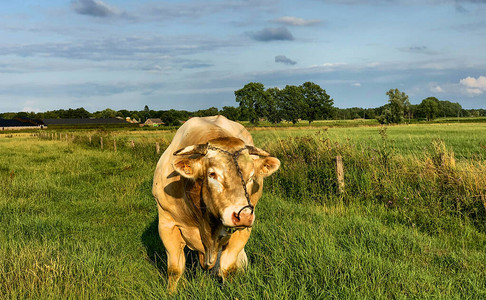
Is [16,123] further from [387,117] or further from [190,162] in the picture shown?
[190,162]

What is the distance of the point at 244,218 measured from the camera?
9.73 feet

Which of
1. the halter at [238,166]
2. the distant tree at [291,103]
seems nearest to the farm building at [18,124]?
the distant tree at [291,103]

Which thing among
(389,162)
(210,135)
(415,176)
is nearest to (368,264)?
(210,135)

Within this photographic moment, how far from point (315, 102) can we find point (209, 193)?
115 m

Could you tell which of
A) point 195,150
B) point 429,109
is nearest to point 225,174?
point 195,150

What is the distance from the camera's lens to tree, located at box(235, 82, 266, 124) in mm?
102381

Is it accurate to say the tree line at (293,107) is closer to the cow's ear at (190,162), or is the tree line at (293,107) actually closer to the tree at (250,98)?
the tree at (250,98)

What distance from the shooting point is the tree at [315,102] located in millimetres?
113688

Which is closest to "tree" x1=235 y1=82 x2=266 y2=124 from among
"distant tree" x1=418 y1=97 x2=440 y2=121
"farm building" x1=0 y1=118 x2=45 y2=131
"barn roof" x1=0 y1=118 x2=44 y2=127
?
"farm building" x1=0 y1=118 x2=45 y2=131

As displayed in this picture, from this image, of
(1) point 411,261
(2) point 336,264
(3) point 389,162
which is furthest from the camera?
(3) point 389,162

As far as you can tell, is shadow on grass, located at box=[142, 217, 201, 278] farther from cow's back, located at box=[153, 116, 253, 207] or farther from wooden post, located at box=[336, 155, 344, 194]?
wooden post, located at box=[336, 155, 344, 194]

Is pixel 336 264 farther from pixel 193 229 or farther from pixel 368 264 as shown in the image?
pixel 193 229

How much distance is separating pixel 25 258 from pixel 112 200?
5.12m

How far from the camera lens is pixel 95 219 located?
7.82m
